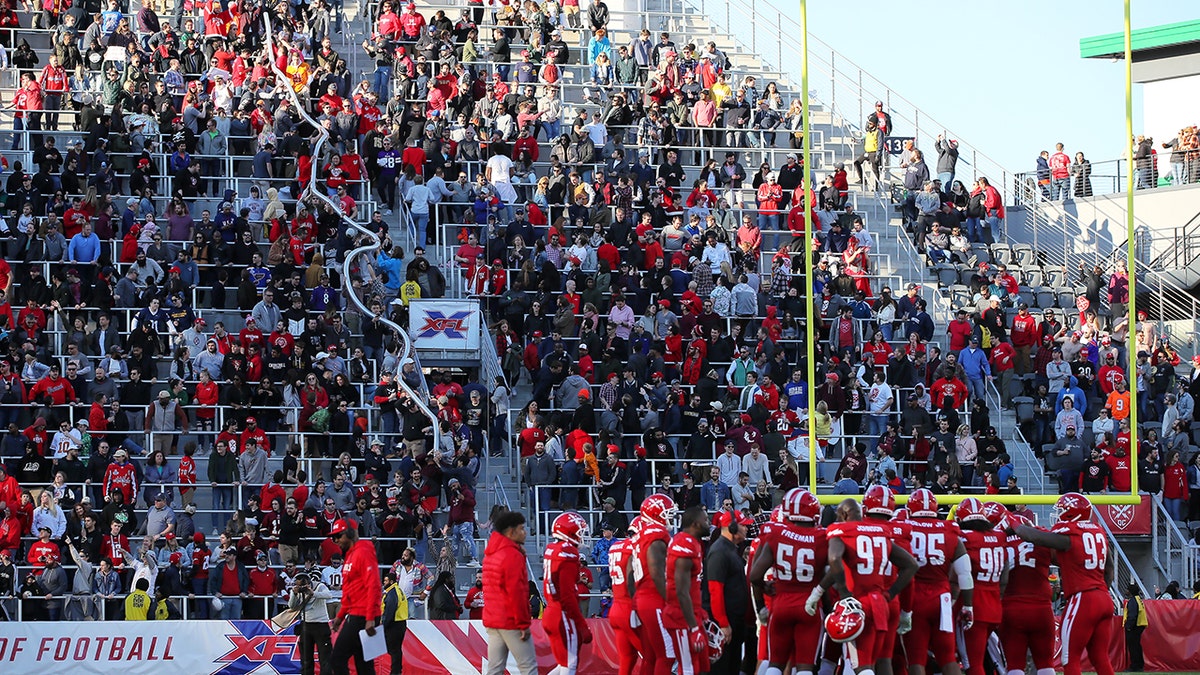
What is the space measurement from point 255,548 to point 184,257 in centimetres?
508

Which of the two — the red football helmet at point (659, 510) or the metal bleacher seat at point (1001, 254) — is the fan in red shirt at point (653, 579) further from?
the metal bleacher seat at point (1001, 254)

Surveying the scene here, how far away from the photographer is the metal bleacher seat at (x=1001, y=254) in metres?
27.5

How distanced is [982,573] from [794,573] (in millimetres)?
1512

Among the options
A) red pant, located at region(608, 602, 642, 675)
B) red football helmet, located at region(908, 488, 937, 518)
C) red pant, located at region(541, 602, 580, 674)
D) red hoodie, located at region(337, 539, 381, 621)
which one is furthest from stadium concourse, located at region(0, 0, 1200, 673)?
red pant, located at region(608, 602, 642, 675)

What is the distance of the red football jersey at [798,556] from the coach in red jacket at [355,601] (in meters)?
3.14

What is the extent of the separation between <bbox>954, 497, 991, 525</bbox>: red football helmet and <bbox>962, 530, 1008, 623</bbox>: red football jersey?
12 cm

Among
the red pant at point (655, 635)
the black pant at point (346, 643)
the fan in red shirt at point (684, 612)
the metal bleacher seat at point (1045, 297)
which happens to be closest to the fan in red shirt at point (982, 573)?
the fan in red shirt at point (684, 612)

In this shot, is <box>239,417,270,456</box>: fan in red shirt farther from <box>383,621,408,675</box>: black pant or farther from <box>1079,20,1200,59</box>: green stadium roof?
<box>1079,20,1200,59</box>: green stadium roof

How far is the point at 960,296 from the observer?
86.1 feet

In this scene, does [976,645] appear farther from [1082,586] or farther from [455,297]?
[455,297]

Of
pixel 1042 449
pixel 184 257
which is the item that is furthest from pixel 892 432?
pixel 184 257

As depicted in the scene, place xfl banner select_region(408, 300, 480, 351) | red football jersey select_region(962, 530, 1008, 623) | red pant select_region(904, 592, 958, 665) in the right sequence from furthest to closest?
xfl banner select_region(408, 300, 480, 351)
red football jersey select_region(962, 530, 1008, 623)
red pant select_region(904, 592, 958, 665)

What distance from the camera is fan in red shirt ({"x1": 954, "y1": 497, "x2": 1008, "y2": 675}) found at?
1328 cm

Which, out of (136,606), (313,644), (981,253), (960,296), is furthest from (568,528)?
(981,253)
